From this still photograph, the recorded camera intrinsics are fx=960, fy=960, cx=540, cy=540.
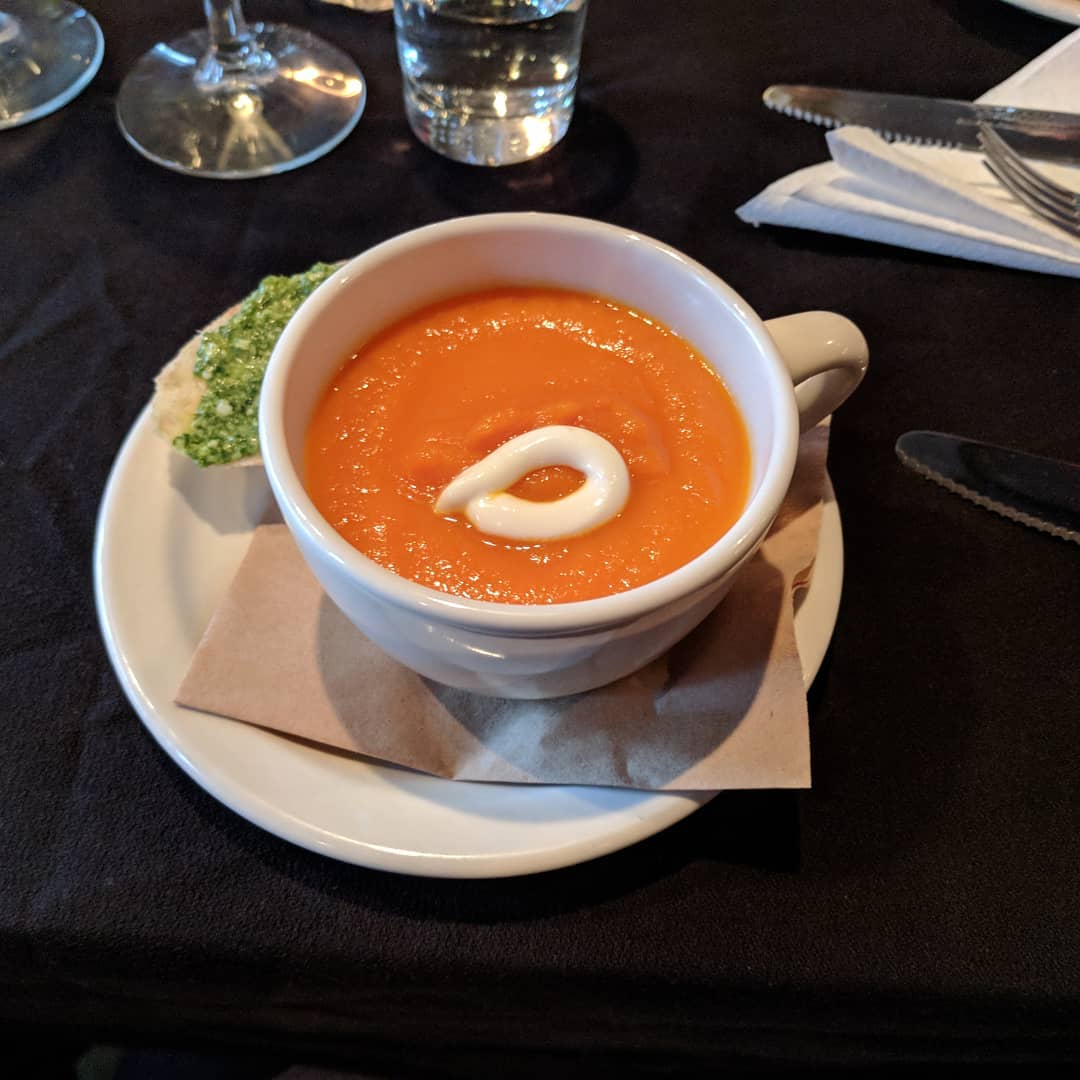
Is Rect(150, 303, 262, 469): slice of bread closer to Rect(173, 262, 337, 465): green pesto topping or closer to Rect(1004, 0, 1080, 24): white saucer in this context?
Rect(173, 262, 337, 465): green pesto topping

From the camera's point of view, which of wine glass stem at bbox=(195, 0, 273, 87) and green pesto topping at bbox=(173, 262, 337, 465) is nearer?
green pesto topping at bbox=(173, 262, 337, 465)

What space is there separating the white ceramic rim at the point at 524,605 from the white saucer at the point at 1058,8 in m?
0.90

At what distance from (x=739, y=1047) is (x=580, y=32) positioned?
3.19ft

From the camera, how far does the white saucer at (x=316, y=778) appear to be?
1.77ft

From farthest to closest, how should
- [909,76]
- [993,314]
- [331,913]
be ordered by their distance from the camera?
[909,76]
[993,314]
[331,913]

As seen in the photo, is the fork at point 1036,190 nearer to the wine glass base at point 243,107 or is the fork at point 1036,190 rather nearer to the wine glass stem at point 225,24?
the wine glass base at point 243,107

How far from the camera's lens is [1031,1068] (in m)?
0.71

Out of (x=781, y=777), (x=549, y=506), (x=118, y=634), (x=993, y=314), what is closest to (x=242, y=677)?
(x=118, y=634)

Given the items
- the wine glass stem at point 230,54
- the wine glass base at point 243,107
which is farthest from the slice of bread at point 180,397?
the wine glass stem at point 230,54

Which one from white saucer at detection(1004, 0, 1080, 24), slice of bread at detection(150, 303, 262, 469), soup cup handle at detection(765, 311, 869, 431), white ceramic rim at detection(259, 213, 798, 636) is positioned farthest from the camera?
white saucer at detection(1004, 0, 1080, 24)

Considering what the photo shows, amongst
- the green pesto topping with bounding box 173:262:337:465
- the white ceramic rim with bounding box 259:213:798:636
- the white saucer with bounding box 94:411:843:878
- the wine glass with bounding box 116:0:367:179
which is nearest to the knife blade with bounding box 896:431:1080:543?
the white saucer with bounding box 94:411:843:878

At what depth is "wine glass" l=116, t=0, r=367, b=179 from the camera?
1.06 meters

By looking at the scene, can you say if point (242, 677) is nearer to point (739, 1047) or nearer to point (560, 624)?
point (560, 624)

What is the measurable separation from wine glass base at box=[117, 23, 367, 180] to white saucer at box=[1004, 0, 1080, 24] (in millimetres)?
833
